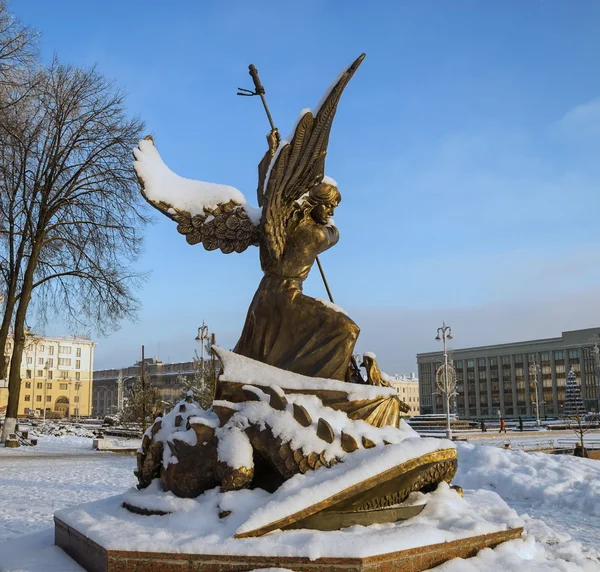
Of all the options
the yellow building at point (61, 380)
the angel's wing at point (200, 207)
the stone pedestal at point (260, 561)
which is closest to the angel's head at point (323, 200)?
the angel's wing at point (200, 207)

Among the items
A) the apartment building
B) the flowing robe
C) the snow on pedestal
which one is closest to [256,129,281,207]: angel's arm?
the flowing robe

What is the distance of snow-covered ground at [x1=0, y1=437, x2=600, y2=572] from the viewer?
4020 millimetres

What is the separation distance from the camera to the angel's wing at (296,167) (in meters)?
4.68

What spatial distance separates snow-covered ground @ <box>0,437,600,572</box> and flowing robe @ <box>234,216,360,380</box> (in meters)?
1.75

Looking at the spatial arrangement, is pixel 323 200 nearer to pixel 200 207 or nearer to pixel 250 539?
pixel 200 207

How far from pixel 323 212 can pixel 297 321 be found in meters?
0.97

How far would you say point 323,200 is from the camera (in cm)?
517

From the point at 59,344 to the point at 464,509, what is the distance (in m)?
86.3

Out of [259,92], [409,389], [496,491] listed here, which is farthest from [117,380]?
[259,92]

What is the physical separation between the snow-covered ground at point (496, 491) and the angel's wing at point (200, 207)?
2.68 meters

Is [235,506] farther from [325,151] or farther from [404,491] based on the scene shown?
[325,151]

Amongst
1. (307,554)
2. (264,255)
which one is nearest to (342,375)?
(264,255)

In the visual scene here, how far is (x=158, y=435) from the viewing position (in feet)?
15.6

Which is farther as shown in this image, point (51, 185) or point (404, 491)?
point (51, 185)
